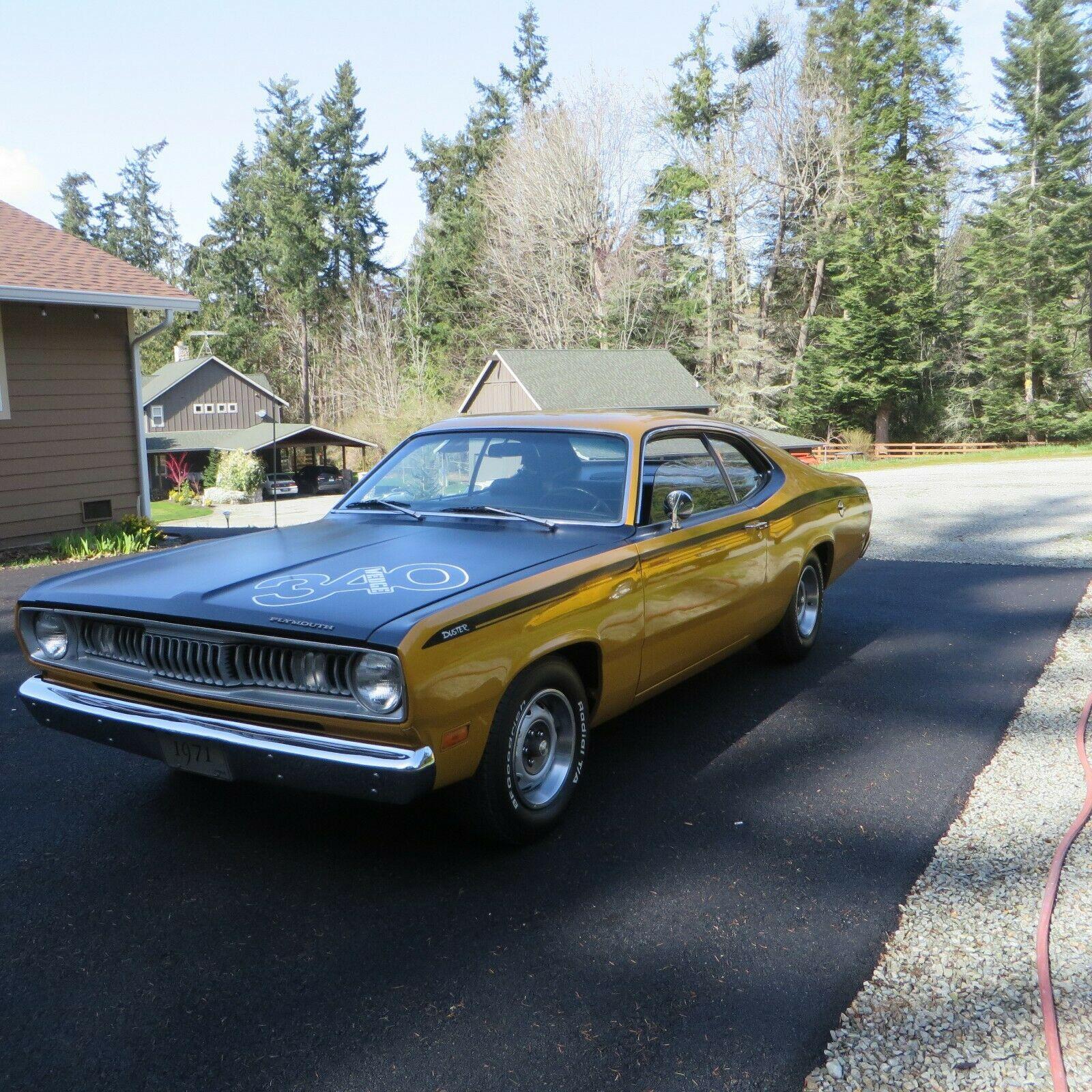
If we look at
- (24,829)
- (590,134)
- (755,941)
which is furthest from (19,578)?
(590,134)

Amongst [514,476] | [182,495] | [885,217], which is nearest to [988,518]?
[514,476]

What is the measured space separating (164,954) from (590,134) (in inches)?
1911

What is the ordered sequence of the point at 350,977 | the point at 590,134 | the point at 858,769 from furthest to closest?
1. the point at 590,134
2. the point at 858,769
3. the point at 350,977

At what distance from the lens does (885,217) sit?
155 ft

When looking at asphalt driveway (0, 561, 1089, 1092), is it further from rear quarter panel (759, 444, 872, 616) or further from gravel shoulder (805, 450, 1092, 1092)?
rear quarter panel (759, 444, 872, 616)

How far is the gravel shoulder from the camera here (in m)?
2.48

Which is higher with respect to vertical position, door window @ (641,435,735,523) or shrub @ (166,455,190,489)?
door window @ (641,435,735,523)

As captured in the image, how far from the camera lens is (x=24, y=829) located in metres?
3.93

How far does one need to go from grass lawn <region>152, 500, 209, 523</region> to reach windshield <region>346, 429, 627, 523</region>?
85.5 ft

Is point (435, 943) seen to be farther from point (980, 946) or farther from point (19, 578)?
point (19, 578)

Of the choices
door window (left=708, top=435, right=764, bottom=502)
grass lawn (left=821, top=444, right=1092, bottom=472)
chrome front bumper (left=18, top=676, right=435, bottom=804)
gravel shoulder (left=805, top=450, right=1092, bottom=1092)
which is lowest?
grass lawn (left=821, top=444, right=1092, bottom=472)

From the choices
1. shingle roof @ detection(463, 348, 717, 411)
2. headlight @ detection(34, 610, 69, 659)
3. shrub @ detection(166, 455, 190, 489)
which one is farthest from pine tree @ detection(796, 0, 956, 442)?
headlight @ detection(34, 610, 69, 659)

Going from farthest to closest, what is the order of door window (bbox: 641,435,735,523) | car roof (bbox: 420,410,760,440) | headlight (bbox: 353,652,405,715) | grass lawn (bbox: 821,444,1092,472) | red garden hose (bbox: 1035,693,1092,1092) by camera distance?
grass lawn (bbox: 821,444,1092,472)
car roof (bbox: 420,410,760,440)
door window (bbox: 641,435,735,523)
headlight (bbox: 353,652,405,715)
red garden hose (bbox: 1035,693,1092,1092)

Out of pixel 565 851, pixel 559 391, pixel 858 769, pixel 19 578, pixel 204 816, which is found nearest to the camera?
pixel 565 851
